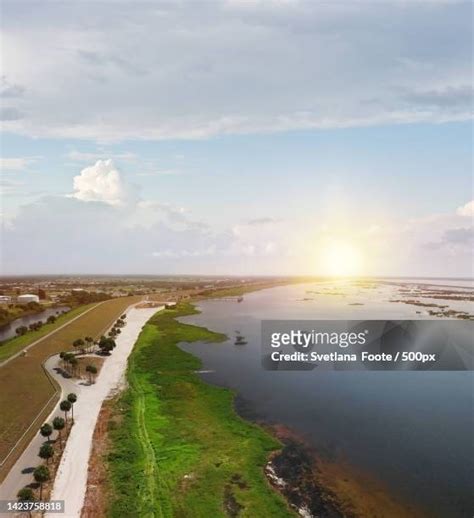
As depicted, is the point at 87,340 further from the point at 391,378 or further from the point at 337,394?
the point at 391,378

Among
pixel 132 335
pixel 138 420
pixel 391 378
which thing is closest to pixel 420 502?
pixel 138 420

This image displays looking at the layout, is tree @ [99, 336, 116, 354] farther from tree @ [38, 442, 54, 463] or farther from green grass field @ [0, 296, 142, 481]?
tree @ [38, 442, 54, 463]

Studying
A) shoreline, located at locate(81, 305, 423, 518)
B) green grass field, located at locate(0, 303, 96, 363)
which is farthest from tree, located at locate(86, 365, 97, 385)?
green grass field, located at locate(0, 303, 96, 363)

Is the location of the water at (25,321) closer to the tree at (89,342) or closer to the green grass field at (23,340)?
the green grass field at (23,340)

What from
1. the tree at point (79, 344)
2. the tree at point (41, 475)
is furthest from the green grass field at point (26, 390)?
the tree at point (41, 475)

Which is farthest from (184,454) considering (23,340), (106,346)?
(23,340)

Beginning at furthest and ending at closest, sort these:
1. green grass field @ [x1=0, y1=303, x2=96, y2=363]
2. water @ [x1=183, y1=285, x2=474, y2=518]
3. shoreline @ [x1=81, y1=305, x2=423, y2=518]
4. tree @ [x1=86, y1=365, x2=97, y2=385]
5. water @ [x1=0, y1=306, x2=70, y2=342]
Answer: water @ [x1=0, y1=306, x2=70, y2=342] → green grass field @ [x1=0, y1=303, x2=96, y2=363] → tree @ [x1=86, y1=365, x2=97, y2=385] → water @ [x1=183, y1=285, x2=474, y2=518] → shoreline @ [x1=81, y1=305, x2=423, y2=518]

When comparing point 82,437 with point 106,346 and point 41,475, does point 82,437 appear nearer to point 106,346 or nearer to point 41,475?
point 41,475
